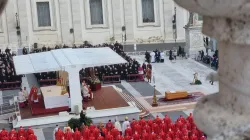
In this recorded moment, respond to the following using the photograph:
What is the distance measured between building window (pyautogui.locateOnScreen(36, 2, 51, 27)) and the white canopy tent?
635 inches

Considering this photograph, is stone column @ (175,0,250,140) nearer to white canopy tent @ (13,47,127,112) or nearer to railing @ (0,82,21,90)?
white canopy tent @ (13,47,127,112)

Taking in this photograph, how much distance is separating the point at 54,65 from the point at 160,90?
7.36 metres

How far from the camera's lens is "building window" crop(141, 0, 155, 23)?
4012 cm

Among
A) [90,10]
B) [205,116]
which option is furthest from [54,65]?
[90,10]

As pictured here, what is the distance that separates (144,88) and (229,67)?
941 inches

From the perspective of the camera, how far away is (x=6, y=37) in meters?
38.8

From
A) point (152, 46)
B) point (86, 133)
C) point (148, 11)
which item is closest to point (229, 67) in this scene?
point (86, 133)

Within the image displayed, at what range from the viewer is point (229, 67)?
1.95 meters

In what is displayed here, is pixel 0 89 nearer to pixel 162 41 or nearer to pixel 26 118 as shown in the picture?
pixel 26 118

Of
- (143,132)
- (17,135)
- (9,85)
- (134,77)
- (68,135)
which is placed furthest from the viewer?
(134,77)

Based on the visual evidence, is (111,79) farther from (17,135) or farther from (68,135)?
(68,135)

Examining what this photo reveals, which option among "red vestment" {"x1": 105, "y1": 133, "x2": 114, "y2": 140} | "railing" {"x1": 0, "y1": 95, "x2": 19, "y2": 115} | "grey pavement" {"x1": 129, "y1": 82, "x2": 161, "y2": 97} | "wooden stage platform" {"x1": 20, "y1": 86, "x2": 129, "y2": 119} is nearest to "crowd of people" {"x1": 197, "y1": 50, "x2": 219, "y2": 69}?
"grey pavement" {"x1": 129, "y1": 82, "x2": 161, "y2": 97}

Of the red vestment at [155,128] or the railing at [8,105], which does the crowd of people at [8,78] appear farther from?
the red vestment at [155,128]

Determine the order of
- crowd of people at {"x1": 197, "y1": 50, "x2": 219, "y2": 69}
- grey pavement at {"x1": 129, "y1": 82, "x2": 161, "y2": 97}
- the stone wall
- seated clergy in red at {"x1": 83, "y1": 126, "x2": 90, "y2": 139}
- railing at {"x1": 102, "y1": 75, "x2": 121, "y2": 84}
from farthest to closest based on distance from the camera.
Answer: the stone wall < crowd of people at {"x1": 197, "y1": 50, "x2": 219, "y2": 69} < railing at {"x1": 102, "y1": 75, "x2": 121, "y2": 84} < grey pavement at {"x1": 129, "y1": 82, "x2": 161, "y2": 97} < seated clergy in red at {"x1": 83, "y1": 126, "x2": 90, "y2": 139}
